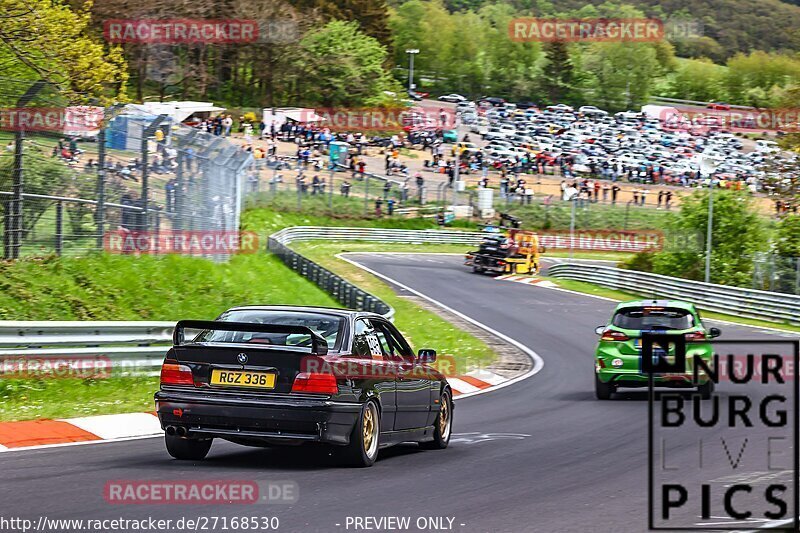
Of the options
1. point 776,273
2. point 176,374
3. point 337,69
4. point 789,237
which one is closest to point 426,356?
point 176,374

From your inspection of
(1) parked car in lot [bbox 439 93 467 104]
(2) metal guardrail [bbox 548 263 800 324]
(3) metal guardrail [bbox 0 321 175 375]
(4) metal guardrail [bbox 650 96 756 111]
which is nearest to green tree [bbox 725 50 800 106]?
(4) metal guardrail [bbox 650 96 756 111]

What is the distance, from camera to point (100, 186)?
691 inches

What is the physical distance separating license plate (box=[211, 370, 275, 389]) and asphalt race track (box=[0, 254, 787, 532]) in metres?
0.65

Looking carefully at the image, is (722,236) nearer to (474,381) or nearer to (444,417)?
(474,381)

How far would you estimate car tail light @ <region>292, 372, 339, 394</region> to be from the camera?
29.0ft

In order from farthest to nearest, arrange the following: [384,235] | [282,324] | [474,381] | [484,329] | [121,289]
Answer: [384,235]
[484,329]
[474,381]
[121,289]
[282,324]

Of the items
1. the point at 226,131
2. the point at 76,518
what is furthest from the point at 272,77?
the point at 76,518

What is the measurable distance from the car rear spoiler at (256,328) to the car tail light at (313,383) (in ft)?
0.58

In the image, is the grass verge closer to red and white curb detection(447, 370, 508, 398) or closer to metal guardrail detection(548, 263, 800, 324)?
red and white curb detection(447, 370, 508, 398)

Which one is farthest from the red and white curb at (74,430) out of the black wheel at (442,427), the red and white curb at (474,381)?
the red and white curb at (474,381)

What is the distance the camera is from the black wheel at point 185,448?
9.32m

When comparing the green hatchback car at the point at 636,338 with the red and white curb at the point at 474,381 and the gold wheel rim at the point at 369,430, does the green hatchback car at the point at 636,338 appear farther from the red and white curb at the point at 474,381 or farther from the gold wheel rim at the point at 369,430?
the gold wheel rim at the point at 369,430

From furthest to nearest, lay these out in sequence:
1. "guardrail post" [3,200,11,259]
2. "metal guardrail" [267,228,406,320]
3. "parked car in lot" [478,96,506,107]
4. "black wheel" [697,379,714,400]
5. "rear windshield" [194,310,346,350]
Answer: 1. "parked car in lot" [478,96,506,107]
2. "metal guardrail" [267,228,406,320]
3. "guardrail post" [3,200,11,259]
4. "black wheel" [697,379,714,400]
5. "rear windshield" [194,310,346,350]

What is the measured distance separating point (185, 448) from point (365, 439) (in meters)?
1.47
